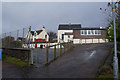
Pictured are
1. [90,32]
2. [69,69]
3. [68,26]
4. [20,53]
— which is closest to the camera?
[69,69]

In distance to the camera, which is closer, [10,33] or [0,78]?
[0,78]

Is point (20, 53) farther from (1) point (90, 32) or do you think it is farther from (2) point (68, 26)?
(2) point (68, 26)

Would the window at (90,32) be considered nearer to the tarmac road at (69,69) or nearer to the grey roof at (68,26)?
the grey roof at (68,26)

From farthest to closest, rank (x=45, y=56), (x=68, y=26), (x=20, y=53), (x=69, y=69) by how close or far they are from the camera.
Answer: (x=68, y=26) → (x=45, y=56) → (x=20, y=53) → (x=69, y=69)

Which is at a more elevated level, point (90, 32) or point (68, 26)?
point (68, 26)

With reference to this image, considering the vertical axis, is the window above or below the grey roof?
below

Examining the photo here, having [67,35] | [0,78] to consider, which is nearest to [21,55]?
[0,78]

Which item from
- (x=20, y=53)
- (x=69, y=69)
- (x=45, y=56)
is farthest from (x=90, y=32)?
(x=69, y=69)

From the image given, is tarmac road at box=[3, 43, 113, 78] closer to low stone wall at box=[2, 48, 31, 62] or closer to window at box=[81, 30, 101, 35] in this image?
low stone wall at box=[2, 48, 31, 62]

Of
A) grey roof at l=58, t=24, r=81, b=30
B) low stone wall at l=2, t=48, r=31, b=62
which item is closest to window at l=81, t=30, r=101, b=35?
grey roof at l=58, t=24, r=81, b=30

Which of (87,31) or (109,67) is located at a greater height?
(87,31)

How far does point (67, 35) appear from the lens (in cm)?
4934

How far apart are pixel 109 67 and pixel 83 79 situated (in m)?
1.65

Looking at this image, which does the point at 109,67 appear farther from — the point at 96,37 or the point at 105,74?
the point at 96,37
